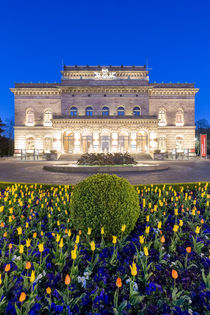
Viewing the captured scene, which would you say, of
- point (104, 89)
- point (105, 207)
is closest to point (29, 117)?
point (104, 89)

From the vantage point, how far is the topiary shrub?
3.47m

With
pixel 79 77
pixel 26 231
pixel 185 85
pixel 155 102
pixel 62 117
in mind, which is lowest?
pixel 26 231

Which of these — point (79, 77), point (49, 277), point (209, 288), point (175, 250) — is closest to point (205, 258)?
point (175, 250)

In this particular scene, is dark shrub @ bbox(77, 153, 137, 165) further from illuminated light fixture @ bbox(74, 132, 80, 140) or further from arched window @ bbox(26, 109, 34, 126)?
arched window @ bbox(26, 109, 34, 126)

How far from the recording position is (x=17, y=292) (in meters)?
2.32

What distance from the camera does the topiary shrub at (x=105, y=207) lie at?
137 inches

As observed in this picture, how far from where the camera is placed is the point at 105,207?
3508 mm

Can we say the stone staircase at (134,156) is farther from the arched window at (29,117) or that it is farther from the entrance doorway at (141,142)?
the arched window at (29,117)

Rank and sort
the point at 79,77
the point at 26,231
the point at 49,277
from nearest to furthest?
the point at 49,277
the point at 26,231
the point at 79,77

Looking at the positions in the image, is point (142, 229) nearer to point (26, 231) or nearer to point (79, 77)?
point (26, 231)

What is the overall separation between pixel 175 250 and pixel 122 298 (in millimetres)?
1442

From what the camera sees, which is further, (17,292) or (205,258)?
(205,258)

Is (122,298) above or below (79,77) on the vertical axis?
below

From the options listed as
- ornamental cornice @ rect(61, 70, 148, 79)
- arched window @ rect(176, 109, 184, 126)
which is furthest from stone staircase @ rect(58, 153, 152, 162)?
ornamental cornice @ rect(61, 70, 148, 79)
